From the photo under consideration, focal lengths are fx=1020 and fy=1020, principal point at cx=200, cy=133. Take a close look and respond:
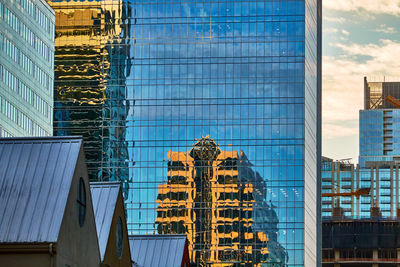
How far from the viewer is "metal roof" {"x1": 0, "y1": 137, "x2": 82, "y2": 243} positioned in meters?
44.2

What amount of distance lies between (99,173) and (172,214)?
567 inches

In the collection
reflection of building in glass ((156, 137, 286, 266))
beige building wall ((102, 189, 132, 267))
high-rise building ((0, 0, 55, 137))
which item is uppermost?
high-rise building ((0, 0, 55, 137))

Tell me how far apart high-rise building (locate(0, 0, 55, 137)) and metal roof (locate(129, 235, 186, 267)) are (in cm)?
5450

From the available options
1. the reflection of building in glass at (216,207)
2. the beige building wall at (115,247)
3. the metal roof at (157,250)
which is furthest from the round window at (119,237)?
the reflection of building in glass at (216,207)

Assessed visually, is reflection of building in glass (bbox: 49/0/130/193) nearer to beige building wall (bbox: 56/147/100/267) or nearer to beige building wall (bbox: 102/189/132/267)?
beige building wall (bbox: 102/189/132/267)

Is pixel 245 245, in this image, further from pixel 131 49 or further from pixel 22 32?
pixel 22 32

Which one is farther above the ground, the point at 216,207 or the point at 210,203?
the point at 210,203

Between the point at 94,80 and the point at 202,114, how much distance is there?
65.7 ft

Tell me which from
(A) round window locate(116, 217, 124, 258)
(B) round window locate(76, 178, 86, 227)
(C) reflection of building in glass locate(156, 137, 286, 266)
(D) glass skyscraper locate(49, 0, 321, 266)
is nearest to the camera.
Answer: (B) round window locate(76, 178, 86, 227)

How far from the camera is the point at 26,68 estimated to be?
138375 mm

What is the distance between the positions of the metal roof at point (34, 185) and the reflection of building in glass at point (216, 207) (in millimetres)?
125232

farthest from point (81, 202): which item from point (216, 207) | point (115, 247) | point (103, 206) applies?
point (216, 207)

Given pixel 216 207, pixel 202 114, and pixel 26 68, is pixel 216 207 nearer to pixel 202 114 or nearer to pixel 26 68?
pixel 202 114

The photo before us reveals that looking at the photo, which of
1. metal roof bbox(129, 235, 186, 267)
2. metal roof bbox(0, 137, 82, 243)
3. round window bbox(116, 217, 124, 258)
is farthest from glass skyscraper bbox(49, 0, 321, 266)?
metal roof bbox(0, 137, 82, 243)
